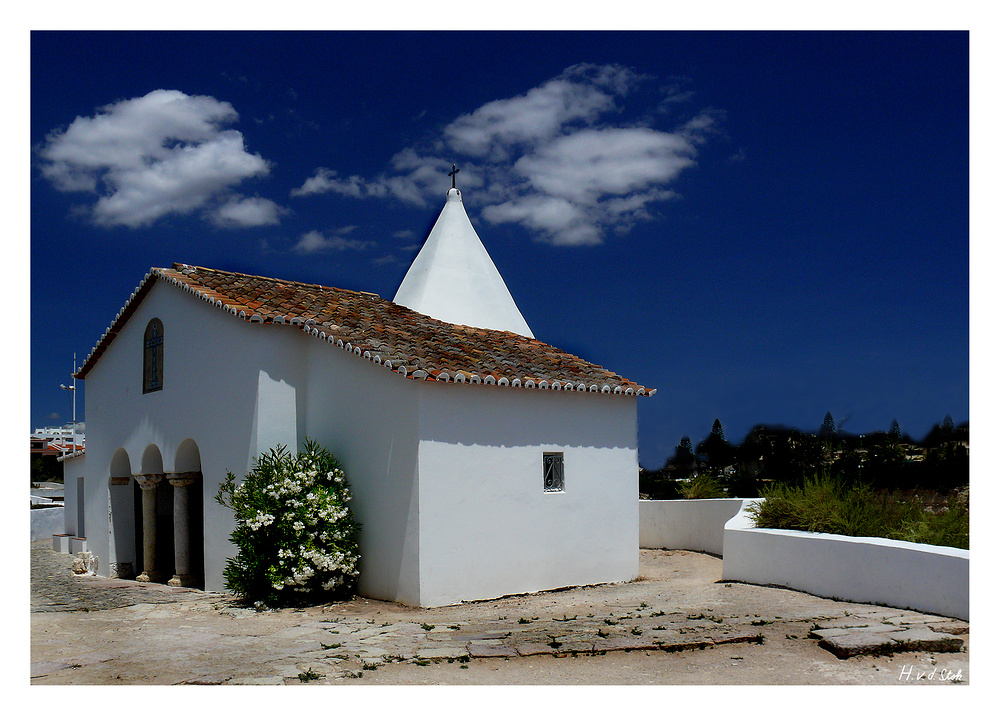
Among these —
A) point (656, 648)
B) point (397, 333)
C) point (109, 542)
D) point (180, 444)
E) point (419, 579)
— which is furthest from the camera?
point (109, 542)

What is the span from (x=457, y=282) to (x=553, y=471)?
6.20 meters

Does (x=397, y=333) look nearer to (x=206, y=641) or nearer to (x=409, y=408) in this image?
(x=409, y=408)

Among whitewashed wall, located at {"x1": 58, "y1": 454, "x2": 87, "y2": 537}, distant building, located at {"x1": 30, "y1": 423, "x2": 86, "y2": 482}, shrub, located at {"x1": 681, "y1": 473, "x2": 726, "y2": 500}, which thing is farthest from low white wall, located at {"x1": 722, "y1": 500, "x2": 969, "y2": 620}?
distant building, located at {"x1": 30, "y1": 423, "x2": 86, "y2": 482}

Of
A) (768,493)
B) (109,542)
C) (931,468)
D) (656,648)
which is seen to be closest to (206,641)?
(656,648)

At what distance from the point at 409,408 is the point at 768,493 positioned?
5.85 meters

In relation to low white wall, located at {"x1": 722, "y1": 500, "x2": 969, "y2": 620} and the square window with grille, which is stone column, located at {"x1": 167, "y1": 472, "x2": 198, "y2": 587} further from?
low white wall, located at {"x1": 722, "y1": 500, "x2": 969, "y2": 620}

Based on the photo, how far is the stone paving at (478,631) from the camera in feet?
24.4

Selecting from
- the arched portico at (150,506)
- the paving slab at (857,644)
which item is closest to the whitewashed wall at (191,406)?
the arched portico at (150,506)

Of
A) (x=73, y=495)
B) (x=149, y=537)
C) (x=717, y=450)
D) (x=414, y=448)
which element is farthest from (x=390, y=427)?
(x=73, y=495)

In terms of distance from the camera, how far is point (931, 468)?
15.4 meters

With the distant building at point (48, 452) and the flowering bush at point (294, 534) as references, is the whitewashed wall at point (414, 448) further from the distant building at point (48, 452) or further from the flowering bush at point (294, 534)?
the distant building at point (48, 452)

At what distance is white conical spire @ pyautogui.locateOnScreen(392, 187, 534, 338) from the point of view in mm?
17375

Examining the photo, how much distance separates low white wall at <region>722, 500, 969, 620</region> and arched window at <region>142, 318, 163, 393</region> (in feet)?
34.9

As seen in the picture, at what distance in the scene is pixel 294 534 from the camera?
11.2 metres
